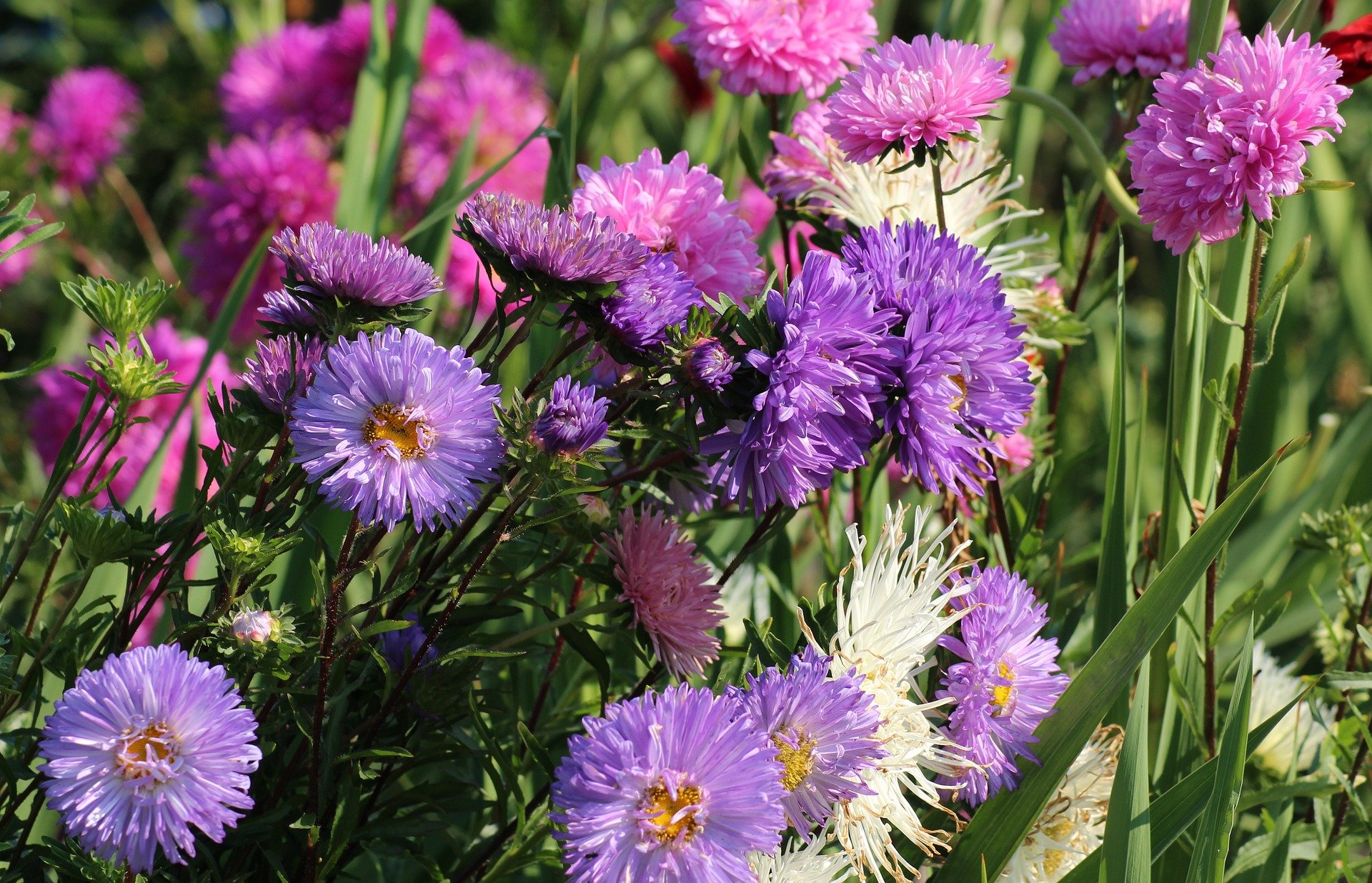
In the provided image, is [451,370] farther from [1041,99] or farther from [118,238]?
[118,238]

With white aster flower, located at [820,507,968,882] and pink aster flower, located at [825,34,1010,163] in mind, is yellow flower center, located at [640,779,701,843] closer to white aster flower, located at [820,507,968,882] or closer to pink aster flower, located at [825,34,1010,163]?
white aster flower, located at [820,507,968,882]

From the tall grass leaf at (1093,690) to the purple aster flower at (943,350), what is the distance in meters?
0.08

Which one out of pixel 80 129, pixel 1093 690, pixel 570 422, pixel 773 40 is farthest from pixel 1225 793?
pixel 80 129

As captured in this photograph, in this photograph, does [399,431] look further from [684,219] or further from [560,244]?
[684,219]

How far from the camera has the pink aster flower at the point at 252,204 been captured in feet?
3.51

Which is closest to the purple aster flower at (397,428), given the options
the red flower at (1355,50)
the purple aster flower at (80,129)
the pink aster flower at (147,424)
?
the red flower at (1355,50)

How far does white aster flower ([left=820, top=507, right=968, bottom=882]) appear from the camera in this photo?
18.0 inches

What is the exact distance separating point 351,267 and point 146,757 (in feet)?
0.58

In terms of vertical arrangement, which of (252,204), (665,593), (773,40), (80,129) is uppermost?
(80,129)

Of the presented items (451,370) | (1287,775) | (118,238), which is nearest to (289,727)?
(451,370)

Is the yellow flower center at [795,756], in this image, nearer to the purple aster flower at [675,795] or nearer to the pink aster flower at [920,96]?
the purple aster flower at [675,795]

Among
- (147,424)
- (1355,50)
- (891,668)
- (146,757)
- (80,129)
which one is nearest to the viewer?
(146,757)

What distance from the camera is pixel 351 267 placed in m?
0.42

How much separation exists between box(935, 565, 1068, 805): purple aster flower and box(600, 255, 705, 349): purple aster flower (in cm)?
16
